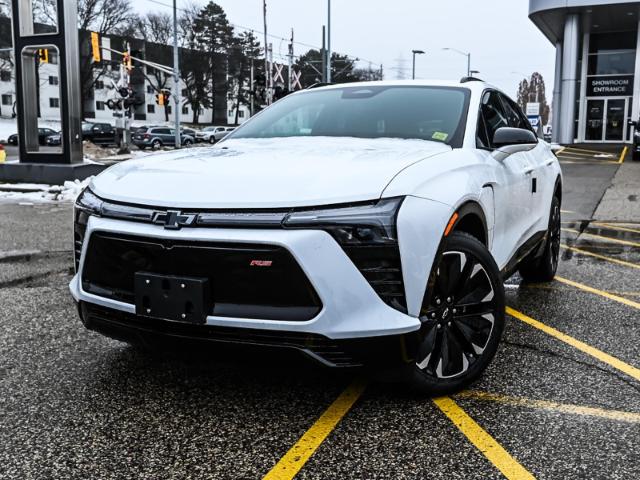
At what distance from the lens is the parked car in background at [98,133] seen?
147 feet

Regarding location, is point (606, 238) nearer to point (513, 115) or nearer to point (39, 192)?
point (513, 115)

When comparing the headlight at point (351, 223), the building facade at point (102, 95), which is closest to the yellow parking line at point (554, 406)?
the headlight at point (351, 223)

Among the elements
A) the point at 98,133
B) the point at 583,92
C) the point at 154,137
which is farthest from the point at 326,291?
the point at 98,133

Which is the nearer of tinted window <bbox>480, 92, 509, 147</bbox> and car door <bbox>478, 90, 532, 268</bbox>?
car door <bbox>478, 90, 532, 268</bbox>

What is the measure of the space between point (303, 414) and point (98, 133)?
45.5 m

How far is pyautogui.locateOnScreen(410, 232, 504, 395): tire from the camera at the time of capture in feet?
9.76

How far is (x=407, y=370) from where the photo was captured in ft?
9.36

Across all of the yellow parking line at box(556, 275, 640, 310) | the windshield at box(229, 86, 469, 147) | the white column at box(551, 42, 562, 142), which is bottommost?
the yellow parking line at box(556, 275, 640, 310)

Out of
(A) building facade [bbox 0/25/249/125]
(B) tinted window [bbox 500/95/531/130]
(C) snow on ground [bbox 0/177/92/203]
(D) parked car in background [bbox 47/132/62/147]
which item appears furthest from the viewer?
(A) building facade [bbox 0/25/249/125]

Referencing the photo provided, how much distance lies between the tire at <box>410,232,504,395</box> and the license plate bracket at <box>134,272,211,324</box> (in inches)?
36.8

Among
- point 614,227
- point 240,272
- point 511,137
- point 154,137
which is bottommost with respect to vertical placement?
point 614,227

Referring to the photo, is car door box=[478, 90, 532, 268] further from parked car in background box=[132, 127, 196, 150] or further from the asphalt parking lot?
parked car in background box=[132, 127, 196, 150]

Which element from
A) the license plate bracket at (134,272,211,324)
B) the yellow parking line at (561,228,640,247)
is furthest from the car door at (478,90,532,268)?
the yellow parking line at (561,228,640,247)

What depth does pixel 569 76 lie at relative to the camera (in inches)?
1318
